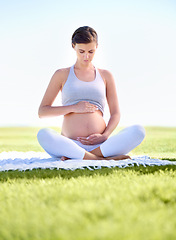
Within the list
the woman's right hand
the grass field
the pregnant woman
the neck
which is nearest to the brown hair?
the pregnant woman

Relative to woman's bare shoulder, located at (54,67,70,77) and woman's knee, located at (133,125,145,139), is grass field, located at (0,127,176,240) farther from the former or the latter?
woman's bare shoulder, located at (54,67,70,77)

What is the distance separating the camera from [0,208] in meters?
1.38

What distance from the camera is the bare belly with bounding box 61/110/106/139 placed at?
3141 mm

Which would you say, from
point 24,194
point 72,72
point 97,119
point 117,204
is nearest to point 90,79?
point 72,72

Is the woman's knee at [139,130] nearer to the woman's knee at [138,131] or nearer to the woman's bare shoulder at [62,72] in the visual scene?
the woman's knee at [138,131]

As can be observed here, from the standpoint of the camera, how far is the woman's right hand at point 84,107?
3.09m

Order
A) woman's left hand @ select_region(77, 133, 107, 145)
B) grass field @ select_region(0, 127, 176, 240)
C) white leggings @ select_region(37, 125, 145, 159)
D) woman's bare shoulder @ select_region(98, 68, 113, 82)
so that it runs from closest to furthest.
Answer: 1. grass field @ select_region(0, 127, 176, 240)
2. white leggings @ select_region(37, 125, 145, 159)
3. woman's left hand @ select_region(77, 133, 107, 145)
4. woman's bare shoulder @ select_region(98, 68, 113, 82)

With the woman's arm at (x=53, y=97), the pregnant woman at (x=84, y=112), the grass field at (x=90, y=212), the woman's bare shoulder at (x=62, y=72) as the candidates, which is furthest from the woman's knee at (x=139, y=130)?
the grass field at (x=90, y=212)

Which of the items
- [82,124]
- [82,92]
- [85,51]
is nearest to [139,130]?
[82,124]

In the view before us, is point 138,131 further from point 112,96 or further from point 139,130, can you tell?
point 112,96

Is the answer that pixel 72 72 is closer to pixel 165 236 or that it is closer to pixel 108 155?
pixel 108 155

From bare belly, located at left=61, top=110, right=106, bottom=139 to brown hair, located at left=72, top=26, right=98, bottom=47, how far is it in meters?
0.77

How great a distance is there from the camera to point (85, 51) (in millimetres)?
3148

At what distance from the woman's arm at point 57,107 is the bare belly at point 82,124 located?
0.08 meters
